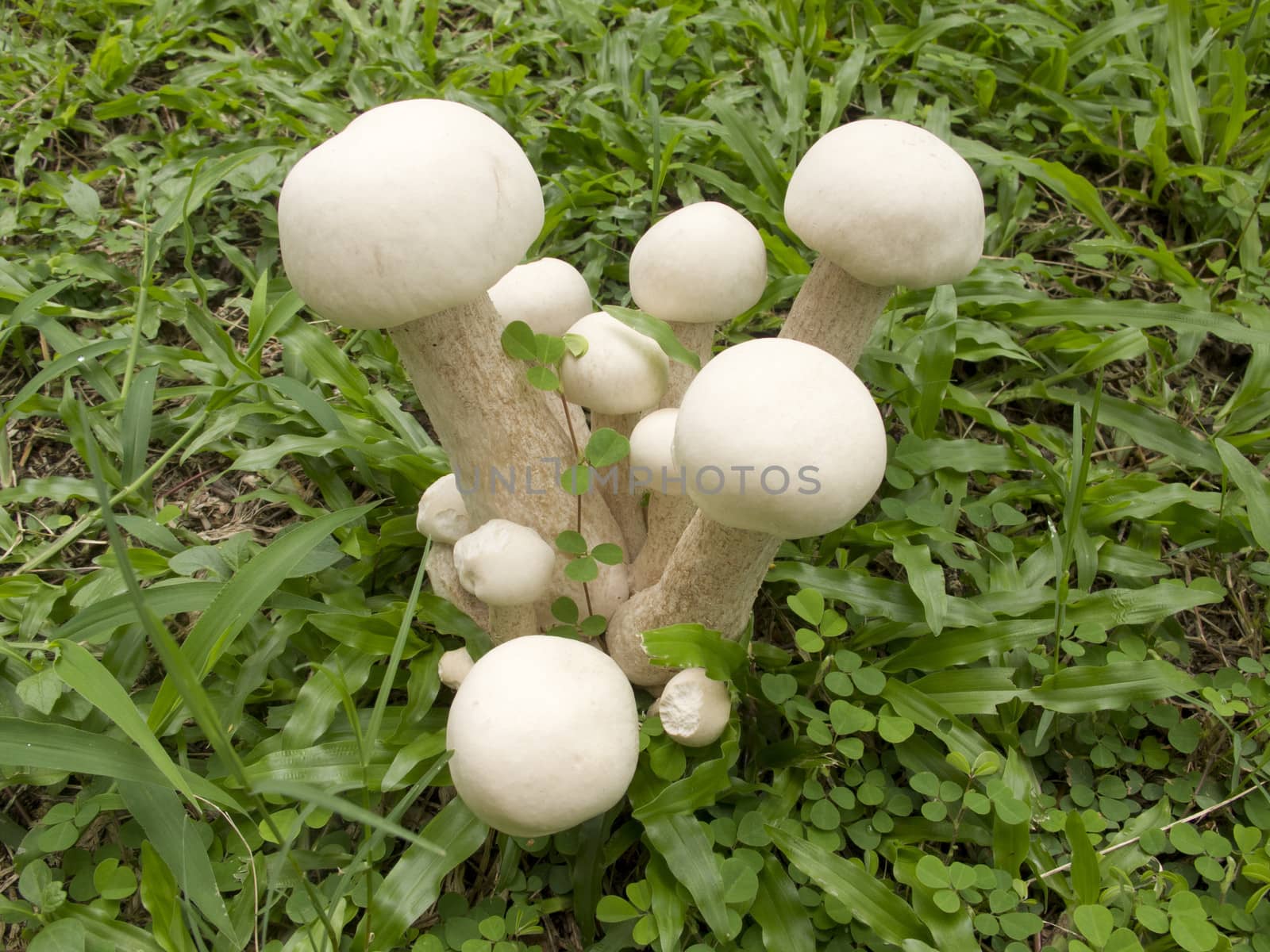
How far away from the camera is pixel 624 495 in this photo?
6.70 feet

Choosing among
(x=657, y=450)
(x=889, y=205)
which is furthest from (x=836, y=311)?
(x=657, y=450)

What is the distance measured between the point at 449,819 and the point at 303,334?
1.49 metres

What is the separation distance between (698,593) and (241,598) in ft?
2.87

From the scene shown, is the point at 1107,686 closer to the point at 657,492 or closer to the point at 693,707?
the point at 693,707

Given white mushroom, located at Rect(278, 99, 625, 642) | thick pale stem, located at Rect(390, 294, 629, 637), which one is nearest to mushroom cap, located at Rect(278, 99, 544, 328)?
white mushroom, located at Rect(278, 99, 625, 642)

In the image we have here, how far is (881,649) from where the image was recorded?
6.86ft

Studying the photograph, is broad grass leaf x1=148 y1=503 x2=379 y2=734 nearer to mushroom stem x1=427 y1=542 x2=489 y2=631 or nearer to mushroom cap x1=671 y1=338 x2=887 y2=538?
mushroom stem x1=427 y1=542 x2=489 y2=631

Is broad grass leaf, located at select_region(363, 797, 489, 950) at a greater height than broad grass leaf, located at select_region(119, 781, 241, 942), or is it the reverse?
broad grass leaf, located at select_region(119, 781, 241, 942)

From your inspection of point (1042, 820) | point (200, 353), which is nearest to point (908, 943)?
point (1042, 820)

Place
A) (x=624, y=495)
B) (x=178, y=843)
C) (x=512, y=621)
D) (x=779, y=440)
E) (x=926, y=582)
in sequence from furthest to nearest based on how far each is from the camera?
(x=624, y=495)
(x=926, y=582)
(x=512, y=621)
(x=178, y=843)
(x=779, y=440)

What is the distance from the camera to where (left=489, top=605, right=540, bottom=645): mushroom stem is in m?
1.80

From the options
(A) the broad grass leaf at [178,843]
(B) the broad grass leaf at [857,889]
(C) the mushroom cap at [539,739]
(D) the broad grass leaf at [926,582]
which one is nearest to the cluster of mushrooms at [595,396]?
(C) the mushroom cap at [539,739]

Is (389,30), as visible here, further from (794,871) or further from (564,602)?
(794,871)

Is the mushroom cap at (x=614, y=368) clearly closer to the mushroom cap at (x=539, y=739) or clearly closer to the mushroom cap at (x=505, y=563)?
the mushroom cap at (x=505, y=563)
